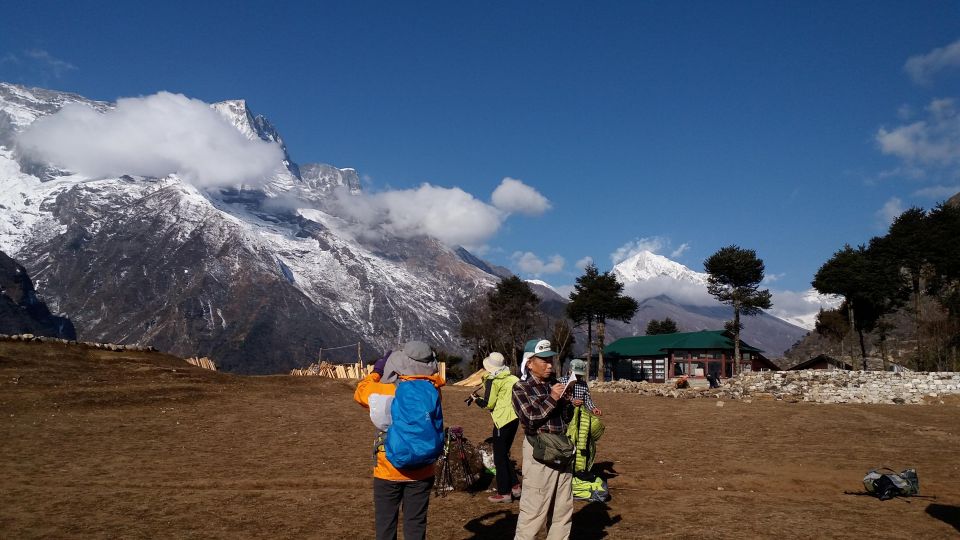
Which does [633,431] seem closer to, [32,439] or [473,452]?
[473,452]

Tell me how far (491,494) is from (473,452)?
72 cm

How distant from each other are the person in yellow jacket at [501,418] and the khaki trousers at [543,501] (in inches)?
95.8

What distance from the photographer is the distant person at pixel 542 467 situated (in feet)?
19.1

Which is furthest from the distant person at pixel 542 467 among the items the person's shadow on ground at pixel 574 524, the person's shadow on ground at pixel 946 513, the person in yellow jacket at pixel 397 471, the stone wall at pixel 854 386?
the stone wall at pixel 854 386

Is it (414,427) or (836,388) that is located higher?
(414,427)

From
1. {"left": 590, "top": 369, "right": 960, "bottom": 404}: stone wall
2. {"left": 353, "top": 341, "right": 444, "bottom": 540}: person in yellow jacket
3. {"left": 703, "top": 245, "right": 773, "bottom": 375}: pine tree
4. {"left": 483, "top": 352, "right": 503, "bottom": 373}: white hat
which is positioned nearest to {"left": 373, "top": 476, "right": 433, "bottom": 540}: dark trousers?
{"left": 353, "top": 341, "right": 444, "bottom": 540}: person in yellow jacket

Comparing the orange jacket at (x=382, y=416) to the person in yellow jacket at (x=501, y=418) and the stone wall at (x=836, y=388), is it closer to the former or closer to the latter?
the person in yellow jacket at (x=501, y=418)

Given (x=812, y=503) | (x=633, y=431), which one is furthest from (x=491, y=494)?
(x=633, y=431)

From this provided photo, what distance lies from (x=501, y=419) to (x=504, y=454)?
54cm

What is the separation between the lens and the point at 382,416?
5152mm

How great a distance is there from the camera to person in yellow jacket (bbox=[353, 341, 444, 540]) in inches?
203

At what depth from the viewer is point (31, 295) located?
138 m

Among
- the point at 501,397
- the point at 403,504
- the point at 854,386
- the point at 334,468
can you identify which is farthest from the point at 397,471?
the point at 854,386

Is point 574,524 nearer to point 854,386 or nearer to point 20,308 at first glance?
point 854,386
